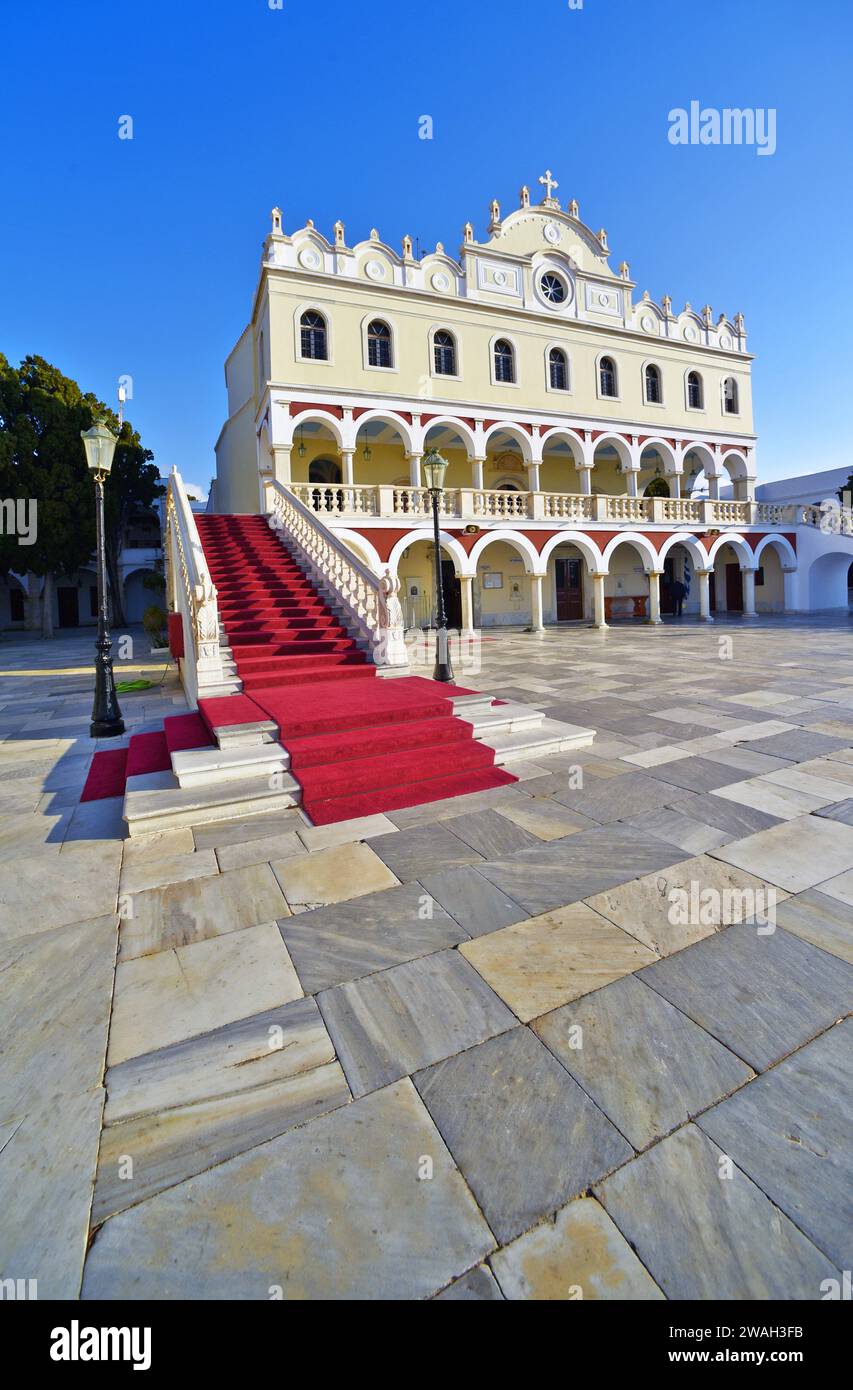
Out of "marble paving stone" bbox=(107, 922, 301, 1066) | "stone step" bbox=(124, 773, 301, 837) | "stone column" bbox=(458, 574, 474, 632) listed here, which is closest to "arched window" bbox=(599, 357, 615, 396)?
"stone column" bbox=(458, 574, 474, 632)

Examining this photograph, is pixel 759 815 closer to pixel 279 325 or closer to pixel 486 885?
pixel 486 885

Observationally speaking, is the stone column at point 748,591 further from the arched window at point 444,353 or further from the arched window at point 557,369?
the arched window at point 444,353

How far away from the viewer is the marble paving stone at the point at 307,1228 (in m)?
1.55

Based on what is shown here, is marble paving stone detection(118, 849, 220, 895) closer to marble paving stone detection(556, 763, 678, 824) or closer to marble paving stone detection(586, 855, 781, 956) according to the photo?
marble paving stone detection(586, 855, 781, 956)

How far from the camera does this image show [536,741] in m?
6.29

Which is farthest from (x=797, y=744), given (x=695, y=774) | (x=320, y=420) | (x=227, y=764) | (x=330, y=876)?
(x=320, y=420)

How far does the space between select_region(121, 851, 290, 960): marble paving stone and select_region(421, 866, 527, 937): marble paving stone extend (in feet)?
2.97

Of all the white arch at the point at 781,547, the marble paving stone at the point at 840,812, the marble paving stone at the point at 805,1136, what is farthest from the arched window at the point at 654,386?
the marble paving stone at the point at 805,1136

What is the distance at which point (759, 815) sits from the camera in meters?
4.48

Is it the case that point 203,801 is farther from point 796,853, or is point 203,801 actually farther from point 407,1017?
point 796,853

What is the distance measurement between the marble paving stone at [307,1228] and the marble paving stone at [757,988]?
4.21 feet
